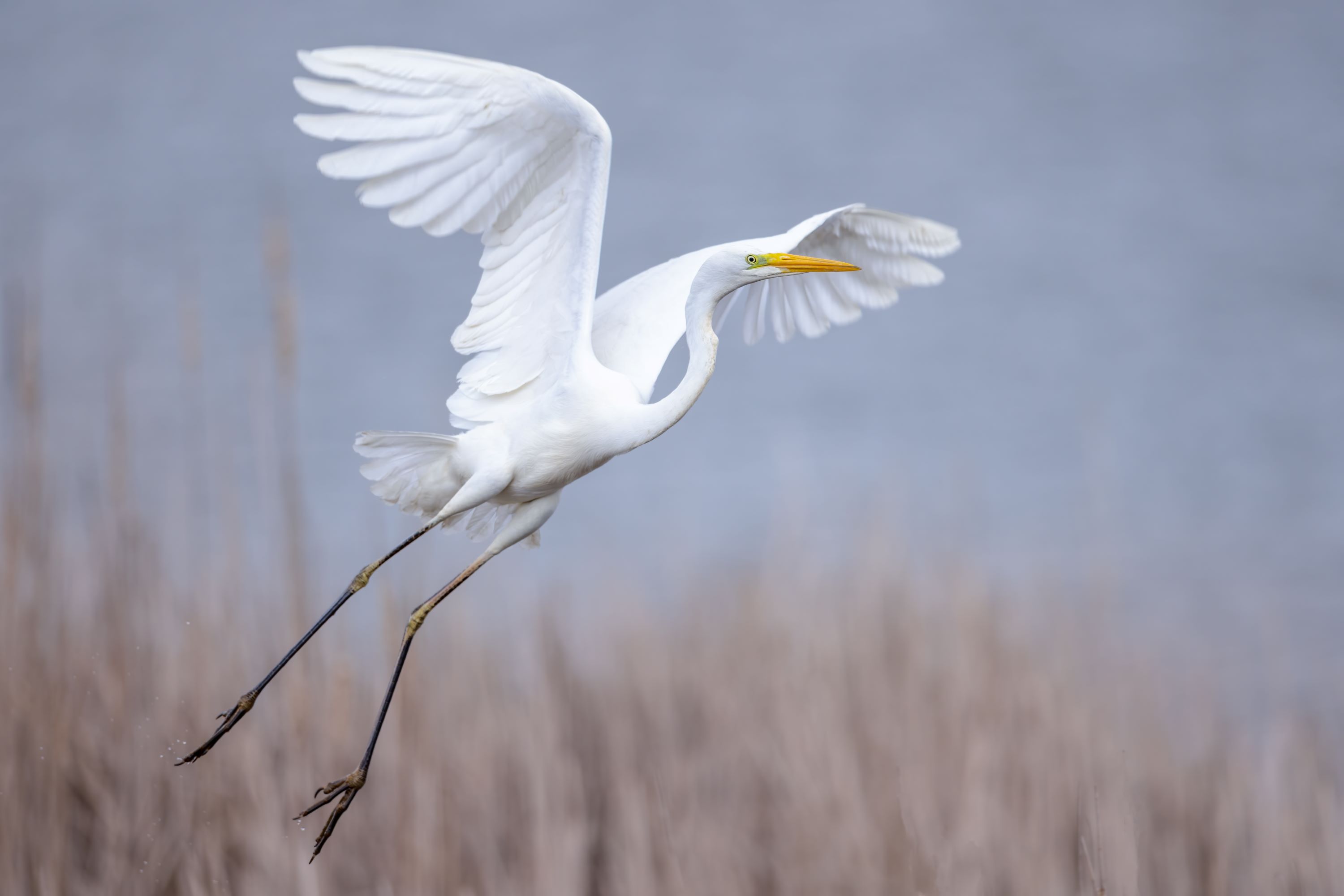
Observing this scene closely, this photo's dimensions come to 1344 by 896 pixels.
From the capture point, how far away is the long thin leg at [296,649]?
77.5 inches

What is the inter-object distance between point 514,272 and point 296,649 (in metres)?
0.80

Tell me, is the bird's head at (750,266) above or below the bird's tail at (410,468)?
above

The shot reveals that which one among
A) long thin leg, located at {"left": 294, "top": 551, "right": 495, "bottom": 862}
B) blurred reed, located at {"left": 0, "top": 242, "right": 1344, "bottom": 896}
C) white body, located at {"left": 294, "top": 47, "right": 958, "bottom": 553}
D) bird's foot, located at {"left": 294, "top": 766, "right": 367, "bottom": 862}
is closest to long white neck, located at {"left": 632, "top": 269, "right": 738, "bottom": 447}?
white body, located at {"left": 294, "top": 47, "right": 958, "bottom": 553}

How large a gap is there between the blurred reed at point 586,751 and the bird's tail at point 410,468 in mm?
669

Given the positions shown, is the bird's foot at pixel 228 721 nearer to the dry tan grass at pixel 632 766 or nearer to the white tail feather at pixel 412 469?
the white tail feather at pixel 412 469

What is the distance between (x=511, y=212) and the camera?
2.08 meters

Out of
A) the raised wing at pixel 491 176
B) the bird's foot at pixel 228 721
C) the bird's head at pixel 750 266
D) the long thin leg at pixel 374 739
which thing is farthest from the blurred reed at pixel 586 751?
the bird's head at pixel 750 266

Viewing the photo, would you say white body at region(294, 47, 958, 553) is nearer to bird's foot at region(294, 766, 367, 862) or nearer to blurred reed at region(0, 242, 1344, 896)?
bird's foot at region(294, 766, 367, 862)

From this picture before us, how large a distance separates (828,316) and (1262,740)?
7.78 feet

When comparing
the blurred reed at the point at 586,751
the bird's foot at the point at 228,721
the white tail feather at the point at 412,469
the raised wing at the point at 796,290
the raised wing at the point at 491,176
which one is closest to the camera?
the raised wing at the point at 491,176

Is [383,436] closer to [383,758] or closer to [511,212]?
[511,212]

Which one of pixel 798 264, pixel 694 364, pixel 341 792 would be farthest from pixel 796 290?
pixel 341 792

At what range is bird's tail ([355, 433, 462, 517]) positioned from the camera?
218 cm

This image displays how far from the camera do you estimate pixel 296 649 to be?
2051 millimetres
